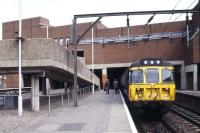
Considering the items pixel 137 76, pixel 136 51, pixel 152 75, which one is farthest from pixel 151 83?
pixel 136 51

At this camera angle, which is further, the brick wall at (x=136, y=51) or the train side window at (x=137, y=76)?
the brick wall at (x=136, y=51)

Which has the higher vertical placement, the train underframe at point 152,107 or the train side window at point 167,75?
the train side window at point 167,75

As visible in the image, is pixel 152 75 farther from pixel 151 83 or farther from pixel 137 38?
pixel 137 38

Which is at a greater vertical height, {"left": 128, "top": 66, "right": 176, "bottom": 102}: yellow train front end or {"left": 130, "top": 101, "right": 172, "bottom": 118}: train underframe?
{"left": 128, "top": 66, "right": 176, "bottom": 102}: yellow train front end

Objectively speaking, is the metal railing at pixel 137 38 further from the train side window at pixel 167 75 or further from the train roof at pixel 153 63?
the train side window at pixel 167 75

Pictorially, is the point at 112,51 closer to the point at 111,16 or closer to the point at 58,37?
the point at 58,37

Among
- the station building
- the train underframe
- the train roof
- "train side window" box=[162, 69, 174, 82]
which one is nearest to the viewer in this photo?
the train underframe

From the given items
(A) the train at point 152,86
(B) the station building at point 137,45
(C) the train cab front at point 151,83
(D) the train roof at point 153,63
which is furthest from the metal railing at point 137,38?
(C) the train cab front at point 151,83

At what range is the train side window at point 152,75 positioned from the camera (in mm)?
26008

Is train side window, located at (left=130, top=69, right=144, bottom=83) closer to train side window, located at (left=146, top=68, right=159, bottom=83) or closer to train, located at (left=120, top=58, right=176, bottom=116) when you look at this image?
train, located at (left=120, top=58, right=176, bottom=116)

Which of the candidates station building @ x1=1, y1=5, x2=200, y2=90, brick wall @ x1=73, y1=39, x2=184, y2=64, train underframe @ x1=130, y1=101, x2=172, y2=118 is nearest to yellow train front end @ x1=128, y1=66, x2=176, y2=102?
train underframe @ x1=130, y1=101, x2=172, y2=118

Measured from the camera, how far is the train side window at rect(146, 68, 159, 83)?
1024 inches

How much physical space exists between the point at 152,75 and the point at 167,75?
0.82m

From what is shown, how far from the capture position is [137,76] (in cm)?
2639
